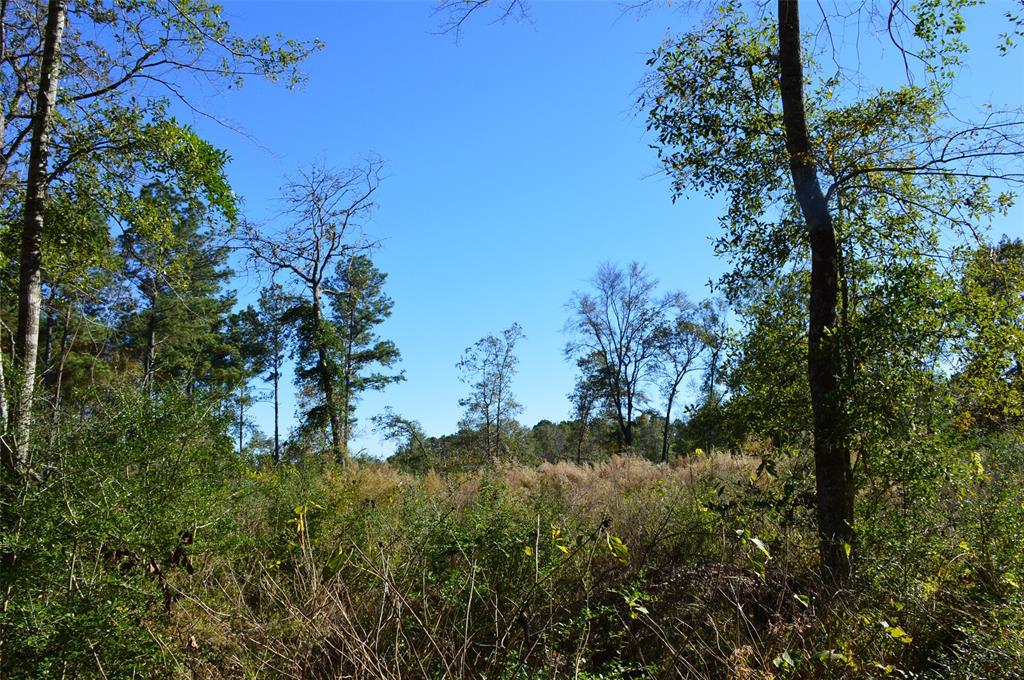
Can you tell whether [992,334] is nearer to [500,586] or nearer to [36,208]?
[500,586]

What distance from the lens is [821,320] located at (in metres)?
5.88

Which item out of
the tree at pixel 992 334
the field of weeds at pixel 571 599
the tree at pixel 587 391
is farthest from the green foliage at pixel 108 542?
the tree at pixel 587 391

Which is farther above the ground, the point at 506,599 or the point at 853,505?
the point at 853,505

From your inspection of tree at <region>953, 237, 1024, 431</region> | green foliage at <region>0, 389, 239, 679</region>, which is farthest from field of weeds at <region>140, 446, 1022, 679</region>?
tree at <region>953, 237, 1024, 431</region>

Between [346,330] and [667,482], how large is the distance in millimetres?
20272

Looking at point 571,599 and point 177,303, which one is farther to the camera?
point 177,303

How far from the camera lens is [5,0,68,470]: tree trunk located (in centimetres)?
591

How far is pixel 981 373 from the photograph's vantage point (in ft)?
18.0

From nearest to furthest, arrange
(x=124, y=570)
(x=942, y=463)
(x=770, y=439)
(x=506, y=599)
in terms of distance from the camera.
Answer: (x=124, y=570)
(x=506, y=599)
(x=942, y=463)
(x=770, y=439)

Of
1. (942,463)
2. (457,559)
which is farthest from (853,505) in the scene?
(457,559)

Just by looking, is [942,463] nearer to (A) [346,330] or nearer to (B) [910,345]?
(B) [910,345]

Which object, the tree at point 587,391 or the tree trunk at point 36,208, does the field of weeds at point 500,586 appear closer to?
the tree trunk at point 36,208

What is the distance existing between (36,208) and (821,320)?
285 inches

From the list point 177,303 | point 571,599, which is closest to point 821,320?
point 571,599
